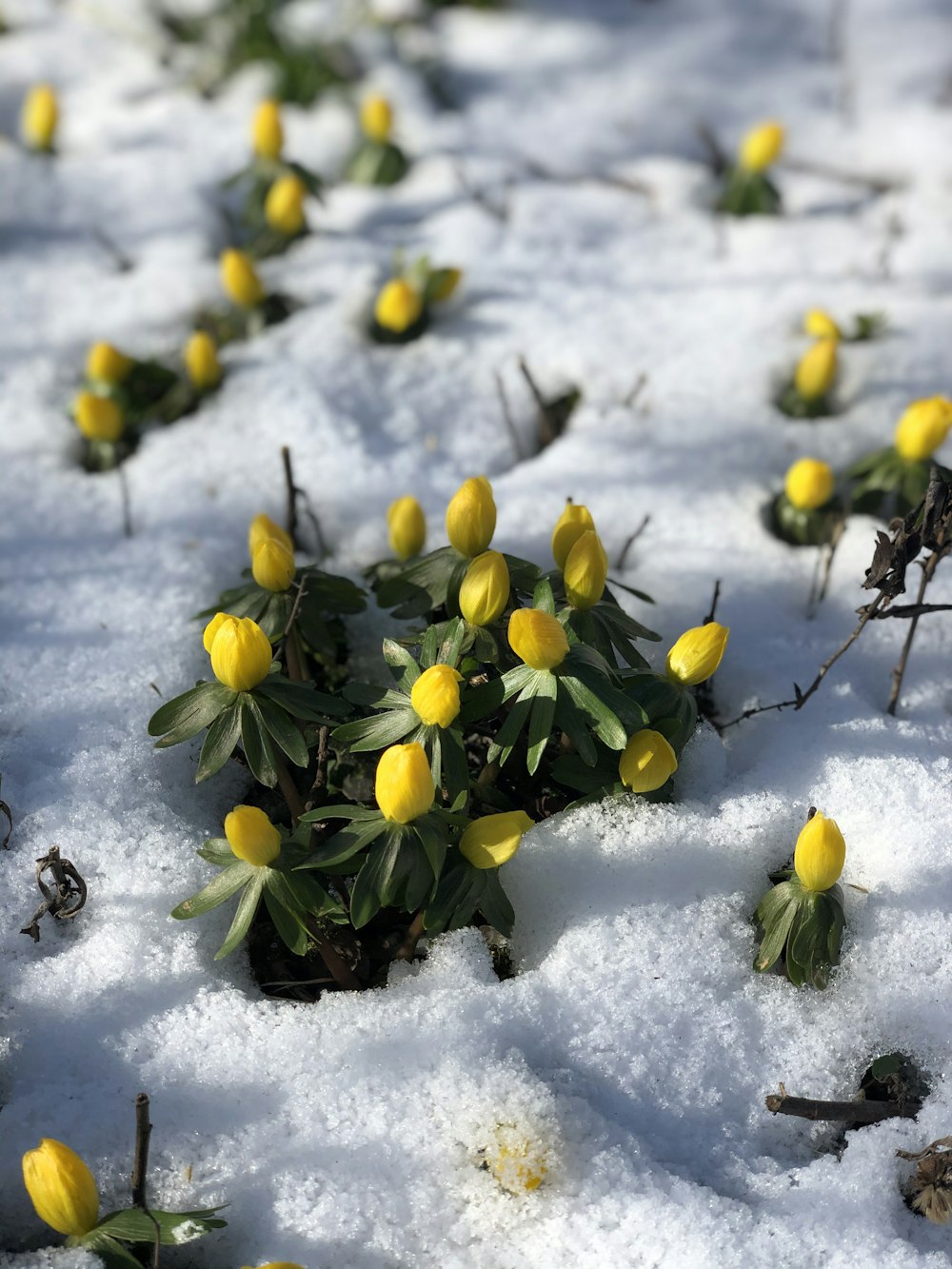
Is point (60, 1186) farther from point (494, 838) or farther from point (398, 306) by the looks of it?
point (398, 306)

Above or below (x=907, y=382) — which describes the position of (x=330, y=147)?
above

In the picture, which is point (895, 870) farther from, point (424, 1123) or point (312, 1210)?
point (312, 1210)

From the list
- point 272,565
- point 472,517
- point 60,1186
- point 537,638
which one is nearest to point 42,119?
point 272,565

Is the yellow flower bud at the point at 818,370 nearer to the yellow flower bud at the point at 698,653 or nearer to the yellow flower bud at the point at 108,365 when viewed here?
the yellow flower bud at the point at 698,653

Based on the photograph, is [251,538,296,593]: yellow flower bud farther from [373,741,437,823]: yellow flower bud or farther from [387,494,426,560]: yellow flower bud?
[373,741,437,823]: yellow flower bud

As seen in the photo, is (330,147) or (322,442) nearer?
(322,442)

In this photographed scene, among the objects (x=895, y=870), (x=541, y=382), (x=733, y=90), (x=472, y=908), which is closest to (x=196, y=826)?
(x=472, y=908)
